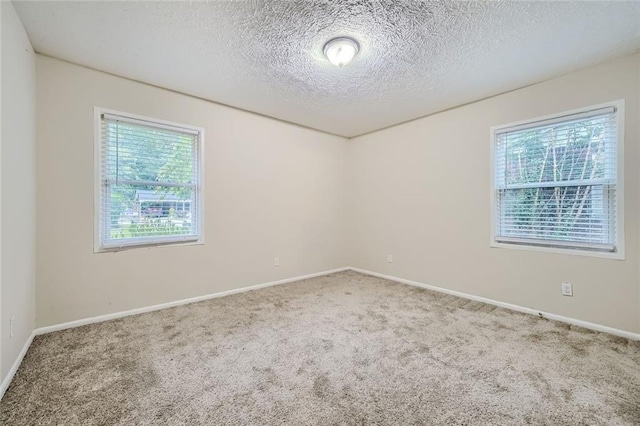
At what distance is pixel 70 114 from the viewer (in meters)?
2.50

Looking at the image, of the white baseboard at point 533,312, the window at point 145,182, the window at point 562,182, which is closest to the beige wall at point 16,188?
the window at point 145,182

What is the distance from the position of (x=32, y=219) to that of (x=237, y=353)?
80.7 inches

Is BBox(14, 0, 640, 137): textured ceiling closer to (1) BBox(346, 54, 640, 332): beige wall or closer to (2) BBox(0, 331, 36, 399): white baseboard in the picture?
(1) BBox(346, 54, 640, 332): beige wall

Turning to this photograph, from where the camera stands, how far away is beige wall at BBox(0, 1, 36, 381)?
1691mm

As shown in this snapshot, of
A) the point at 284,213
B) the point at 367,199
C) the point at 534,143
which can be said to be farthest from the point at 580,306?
the point at 284,213

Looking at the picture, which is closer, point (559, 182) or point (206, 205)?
point (559, 182)

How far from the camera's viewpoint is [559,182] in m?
2.70

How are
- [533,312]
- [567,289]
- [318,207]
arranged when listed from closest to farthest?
1. [567,289]
2. [533,312]
3. [318,207]

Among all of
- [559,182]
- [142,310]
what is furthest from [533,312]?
[142,310]

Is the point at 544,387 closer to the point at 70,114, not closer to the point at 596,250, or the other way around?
the point at 596,250

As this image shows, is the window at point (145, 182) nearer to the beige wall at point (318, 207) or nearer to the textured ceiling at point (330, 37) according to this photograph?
the beige wall at point (318, 207)

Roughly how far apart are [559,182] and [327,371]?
9.35ft

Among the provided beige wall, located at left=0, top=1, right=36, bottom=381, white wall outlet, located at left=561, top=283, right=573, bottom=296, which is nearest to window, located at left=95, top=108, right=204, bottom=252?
beige wall, located at left=0, top=1, right=36, bottom=381

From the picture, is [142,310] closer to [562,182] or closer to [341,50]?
[341,50]
